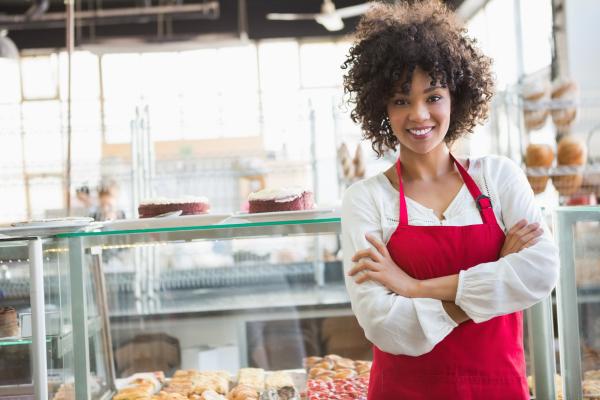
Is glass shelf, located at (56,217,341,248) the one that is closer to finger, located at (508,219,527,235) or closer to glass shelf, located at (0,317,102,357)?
glass shelf, located at (0,317,102,357)

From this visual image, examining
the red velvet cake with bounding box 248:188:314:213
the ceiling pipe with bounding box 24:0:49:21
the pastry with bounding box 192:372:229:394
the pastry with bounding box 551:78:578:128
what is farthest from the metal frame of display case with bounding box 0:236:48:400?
the ceiling pipe with bounding box 24:0:49:21

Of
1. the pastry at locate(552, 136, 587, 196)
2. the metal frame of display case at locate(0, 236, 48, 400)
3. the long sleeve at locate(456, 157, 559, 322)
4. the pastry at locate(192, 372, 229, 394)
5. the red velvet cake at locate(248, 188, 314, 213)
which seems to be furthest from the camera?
the pastry at locate(552, 136, 587, 196)

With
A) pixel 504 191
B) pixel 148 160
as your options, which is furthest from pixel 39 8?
pixel 504 191

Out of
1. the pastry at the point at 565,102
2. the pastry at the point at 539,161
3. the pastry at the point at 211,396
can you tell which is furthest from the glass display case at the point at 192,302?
the pastry at the point at 565,102

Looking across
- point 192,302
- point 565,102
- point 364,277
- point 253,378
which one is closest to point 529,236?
point 364,277

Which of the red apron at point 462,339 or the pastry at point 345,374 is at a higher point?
the red apron at point 462,339

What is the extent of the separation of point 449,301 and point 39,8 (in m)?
8.18

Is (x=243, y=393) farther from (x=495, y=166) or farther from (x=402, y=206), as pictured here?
(x=495, y=166)

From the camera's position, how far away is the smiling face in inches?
58.7

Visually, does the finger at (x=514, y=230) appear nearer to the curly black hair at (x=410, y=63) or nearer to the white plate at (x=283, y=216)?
the curly black hair at (x=410, y=63)

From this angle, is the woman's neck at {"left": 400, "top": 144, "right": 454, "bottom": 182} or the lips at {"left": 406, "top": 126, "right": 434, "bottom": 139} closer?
the lips at {"left": 406, "top": 126, "right": 434, "bottom": 139}

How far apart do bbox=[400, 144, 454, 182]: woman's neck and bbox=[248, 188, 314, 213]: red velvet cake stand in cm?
39

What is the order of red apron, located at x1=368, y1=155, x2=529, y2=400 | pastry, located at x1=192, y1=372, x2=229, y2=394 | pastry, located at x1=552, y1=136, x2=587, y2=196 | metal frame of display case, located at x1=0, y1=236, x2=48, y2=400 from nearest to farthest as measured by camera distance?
red apron, located at x1=368, y1=155, x2=529, y2=400 → metal frame of display case, located at x1=0, y1=236, x2=48, y2=400 → pastry, located at x1=192, y1=372, x2=229, y2=394 → pastry, located at x1=552, y1=136, x2=587, y2=196

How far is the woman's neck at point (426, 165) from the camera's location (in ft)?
5.25
